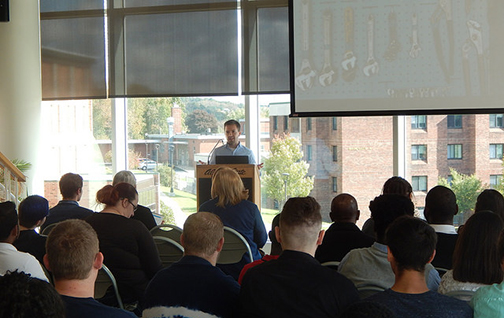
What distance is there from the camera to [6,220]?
9.27 feet

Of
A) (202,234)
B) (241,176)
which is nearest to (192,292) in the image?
(202,234)

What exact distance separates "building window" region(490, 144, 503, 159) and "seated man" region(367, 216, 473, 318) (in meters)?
4.01

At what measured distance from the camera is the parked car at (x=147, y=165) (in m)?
6.66

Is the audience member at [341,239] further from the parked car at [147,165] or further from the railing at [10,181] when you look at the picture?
the parked car at [147,165]

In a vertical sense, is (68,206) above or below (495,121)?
below

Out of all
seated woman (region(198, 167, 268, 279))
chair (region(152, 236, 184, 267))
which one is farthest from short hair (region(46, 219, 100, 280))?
seated woman (region(198, 167, 268, 279))

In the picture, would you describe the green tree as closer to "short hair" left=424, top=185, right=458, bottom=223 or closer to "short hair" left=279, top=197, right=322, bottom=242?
"short hair" left=424, top=185, right=458, bottom=223

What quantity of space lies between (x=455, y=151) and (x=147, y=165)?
3.50 meters

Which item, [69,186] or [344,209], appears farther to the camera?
[69,186]

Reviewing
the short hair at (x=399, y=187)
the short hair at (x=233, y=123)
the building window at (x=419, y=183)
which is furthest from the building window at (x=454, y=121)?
the short hair at (x=233, y=123)

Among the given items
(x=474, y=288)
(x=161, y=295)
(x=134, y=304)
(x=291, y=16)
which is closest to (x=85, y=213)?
(x=134, y=304)

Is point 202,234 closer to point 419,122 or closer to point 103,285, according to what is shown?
point 103,285

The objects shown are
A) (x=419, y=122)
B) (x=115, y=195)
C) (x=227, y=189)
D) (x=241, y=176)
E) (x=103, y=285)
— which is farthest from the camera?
(x=419, y=122)

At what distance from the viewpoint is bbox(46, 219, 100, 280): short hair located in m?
1.91
